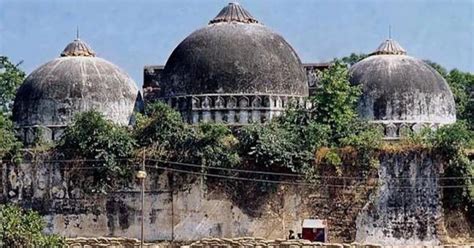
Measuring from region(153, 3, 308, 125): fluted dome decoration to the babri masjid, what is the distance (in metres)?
0.03

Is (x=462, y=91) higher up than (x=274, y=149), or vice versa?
(x=462, y=91)

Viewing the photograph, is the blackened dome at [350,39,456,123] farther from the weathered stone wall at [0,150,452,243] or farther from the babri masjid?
the weathered stone wall at [0,150,452,243]

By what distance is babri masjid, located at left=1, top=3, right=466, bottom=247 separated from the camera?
103 ft

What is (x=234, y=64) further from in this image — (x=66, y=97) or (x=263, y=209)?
(x=66, y=97)

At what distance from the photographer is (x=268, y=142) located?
31.6 m

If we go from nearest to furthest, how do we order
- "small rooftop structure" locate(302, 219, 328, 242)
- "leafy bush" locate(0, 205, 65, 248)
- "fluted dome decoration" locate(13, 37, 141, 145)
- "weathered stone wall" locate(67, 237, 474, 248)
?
"leafy bush" locate(0, 205, 65, 248)
"weathered stone wall" locate(67, 237, 474, 248)
"small rooftop structure" locate(302, 219, 328, 242)
"fluted dome decoration" locate(13, 37, 141, 145)

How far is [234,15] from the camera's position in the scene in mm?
35281

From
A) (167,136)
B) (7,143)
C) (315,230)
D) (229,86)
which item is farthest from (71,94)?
(315,230)

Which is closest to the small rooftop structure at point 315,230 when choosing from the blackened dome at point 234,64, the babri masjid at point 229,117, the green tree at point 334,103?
the babri masjid at point 229,117

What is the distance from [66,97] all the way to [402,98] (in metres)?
10.1

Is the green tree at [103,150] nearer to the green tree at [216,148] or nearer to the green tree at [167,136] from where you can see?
the green tree at [167,136]

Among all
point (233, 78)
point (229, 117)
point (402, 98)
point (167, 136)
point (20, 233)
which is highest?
point (233, 78)

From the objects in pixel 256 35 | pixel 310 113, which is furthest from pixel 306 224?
pixel 256 35

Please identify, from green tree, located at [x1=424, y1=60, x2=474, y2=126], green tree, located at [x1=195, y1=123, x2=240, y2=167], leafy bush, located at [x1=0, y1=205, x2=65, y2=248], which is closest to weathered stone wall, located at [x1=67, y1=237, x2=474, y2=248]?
green tree, located at [x1=195, y1=123, x2=240, y2=167]
